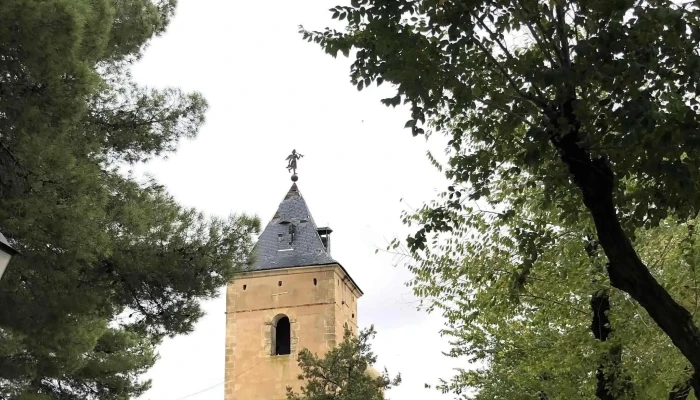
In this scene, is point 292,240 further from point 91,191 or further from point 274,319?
point 91,191

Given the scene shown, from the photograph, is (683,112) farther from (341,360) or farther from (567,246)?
(341,360)

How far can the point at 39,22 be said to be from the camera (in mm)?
6215

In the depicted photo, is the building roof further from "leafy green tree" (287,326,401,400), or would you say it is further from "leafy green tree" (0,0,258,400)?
"leafy green tree" (0,0,258,400)

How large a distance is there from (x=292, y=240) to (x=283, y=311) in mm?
3191

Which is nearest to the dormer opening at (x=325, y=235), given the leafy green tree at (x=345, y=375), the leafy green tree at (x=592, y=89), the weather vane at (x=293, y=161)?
the weather vane at (x=293, y=161)

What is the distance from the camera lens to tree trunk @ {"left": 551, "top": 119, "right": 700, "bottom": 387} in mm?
4504

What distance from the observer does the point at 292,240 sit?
1154 inches

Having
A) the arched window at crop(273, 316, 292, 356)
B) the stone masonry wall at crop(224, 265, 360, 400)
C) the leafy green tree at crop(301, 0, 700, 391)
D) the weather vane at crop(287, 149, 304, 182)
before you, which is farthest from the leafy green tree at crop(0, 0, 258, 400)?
the weather vane at crop(287, 149, 304, 182)

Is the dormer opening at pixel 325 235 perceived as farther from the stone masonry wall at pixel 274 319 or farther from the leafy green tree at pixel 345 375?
the leafy green tree at pixel 345 375

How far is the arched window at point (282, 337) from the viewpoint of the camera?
89.7 feet

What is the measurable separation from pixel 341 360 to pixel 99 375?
23.0 ft

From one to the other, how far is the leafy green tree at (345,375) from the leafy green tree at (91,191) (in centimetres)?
930

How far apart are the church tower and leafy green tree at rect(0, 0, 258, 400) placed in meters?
15.2

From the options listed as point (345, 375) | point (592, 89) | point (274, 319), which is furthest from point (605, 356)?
point (274, 319)
